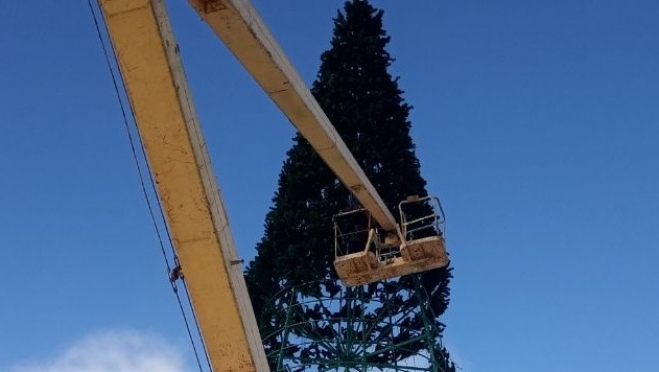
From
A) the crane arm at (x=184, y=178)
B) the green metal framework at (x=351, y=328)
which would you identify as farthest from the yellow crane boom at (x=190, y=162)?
the green metal framework at (x=351, y=328)

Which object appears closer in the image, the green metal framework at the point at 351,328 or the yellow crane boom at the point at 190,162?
the yellow crane boom at the point at 190,162

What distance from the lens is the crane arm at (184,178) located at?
7539 mm

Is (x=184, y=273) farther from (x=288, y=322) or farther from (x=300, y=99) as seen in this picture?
(x=288, y=322)

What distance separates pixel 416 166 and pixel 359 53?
3854 mm

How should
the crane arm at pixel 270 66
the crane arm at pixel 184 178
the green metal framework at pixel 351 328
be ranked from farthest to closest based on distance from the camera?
the green metal framework at pixel 351 328
the crane arm at pixel 270 66
the crane arm at pixel 184 178

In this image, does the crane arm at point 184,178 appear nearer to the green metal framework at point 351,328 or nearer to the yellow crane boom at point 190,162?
the yellow crane boom at point 190,162

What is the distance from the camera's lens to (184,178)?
7.88 m

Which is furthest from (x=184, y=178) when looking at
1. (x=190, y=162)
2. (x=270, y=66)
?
(x=270, y=66)

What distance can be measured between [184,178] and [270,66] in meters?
2.22

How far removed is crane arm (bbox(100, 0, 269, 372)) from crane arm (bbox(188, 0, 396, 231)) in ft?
3.07

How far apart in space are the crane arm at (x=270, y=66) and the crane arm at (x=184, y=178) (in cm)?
94

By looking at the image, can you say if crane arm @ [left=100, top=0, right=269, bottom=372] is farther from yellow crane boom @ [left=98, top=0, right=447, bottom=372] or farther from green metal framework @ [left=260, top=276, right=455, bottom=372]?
green metal framework @ [left=260, top=276, right=455, bottom=372]

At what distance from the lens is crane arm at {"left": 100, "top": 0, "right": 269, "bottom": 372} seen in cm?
754

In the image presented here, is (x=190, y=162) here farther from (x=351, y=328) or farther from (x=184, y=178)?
(x=351, y=328)
